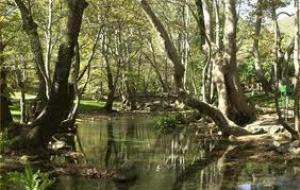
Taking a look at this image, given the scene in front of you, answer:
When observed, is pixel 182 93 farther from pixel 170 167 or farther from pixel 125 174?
pixel 125 174

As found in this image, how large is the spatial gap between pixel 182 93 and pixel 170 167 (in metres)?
6.44

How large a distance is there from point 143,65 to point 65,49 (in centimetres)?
5858

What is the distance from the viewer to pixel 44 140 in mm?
20031

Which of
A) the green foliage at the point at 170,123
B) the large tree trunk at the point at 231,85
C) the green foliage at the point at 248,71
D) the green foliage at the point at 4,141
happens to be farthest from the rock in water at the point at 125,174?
the green foliage at the point at 248,71

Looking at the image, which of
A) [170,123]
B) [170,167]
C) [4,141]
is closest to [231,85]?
[170,123]

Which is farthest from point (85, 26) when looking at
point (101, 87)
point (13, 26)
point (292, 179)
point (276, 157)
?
point (101, 87)

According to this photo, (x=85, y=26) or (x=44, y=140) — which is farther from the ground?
(x=85, y=26)

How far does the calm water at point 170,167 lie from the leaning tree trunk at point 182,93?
44.5 inches

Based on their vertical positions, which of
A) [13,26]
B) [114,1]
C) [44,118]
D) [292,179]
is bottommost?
[292,179]

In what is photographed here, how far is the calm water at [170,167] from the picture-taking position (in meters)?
15.0

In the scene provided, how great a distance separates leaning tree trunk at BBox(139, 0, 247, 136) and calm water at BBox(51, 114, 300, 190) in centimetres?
113

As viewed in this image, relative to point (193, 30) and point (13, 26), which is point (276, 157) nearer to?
point (13, 26)

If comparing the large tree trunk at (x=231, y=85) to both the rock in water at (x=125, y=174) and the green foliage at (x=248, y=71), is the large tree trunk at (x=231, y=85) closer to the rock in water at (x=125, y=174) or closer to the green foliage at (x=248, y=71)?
the rock in water at (x=125, y=174)

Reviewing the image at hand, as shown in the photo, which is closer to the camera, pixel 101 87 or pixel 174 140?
pixel 174 140
